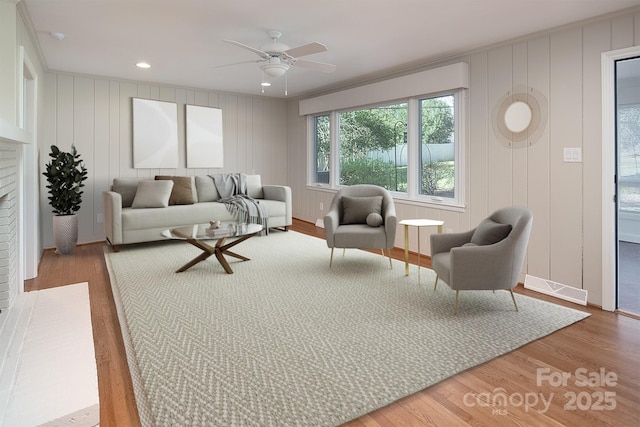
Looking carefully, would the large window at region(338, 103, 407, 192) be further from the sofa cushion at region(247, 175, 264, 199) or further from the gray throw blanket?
the gray throw blanket

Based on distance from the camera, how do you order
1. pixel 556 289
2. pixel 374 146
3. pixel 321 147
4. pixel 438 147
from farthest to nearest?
pixel 321 147
pixel 374 146
pixel 438 147
pixel 556 289

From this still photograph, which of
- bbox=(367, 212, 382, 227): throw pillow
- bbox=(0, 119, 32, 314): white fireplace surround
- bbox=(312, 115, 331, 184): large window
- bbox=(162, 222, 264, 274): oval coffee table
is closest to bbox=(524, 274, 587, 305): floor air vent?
bbox=(367, 212, 382, 227): throw pillow

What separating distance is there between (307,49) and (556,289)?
290cm

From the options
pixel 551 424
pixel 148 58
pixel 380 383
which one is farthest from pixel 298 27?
pixel 551 424

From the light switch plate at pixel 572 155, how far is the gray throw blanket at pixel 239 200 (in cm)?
375

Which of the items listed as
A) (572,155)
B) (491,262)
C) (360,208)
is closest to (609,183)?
(572,155)

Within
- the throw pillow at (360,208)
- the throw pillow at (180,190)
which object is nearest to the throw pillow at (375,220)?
the throw pillow at (360,208)

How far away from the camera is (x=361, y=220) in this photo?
4.31m

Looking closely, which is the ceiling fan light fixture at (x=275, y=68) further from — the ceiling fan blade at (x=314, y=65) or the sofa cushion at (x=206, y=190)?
Answer: the sofa cushion at (x=206, y=190)

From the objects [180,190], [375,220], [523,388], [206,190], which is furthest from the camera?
[206,190]

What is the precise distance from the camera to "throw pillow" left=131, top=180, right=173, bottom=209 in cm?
519

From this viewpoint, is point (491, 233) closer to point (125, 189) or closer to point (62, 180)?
point (125, 189)

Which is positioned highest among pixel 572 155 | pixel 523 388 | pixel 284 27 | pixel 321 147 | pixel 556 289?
pixel 284 27

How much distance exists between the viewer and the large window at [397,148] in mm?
4582
